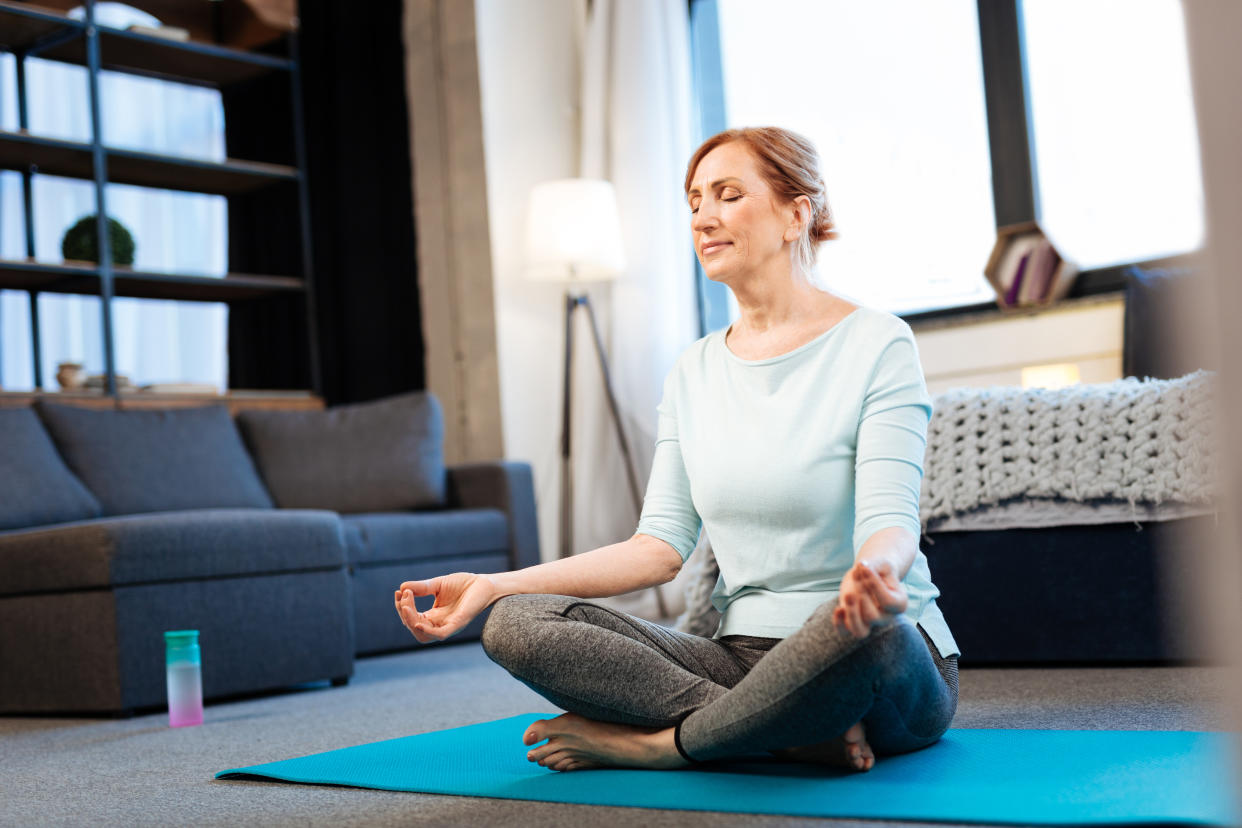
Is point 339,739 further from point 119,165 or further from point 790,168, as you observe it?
point 119,165

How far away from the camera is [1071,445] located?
2.57 metres

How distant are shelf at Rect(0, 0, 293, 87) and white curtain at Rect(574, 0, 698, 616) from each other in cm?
139

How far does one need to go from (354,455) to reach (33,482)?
1054mm

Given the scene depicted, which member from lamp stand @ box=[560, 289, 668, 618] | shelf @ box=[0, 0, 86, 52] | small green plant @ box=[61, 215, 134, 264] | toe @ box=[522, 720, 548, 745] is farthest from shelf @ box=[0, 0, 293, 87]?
toe @ box=[522, 720, 548, 745]

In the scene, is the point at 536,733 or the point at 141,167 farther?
the point at 141,167

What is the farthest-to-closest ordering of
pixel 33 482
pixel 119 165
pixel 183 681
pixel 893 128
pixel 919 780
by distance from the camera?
pixel 119 165 → pixel 893 128 → pixel 33 482 → pixel 183 681 → pixel 919 780

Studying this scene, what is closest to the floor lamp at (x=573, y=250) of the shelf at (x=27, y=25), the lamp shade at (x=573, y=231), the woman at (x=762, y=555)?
the lamp shade at (x=573, y=231)

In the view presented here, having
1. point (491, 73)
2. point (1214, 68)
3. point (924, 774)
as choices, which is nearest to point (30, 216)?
point (491, 73)

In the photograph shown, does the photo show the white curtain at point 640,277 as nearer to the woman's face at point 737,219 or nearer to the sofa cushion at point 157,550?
the sofa cushion at point 157,550

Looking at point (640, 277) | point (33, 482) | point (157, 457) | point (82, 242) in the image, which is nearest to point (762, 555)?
point (33, 482)

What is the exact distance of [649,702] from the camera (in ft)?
4.92

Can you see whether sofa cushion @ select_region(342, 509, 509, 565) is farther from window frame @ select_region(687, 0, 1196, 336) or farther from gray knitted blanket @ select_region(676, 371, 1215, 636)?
window frame @ select_region(687, 0, 1196, 336)

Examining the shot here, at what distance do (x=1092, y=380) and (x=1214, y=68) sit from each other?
3.27 metres

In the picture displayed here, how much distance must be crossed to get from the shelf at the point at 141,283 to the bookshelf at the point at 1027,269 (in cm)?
262
